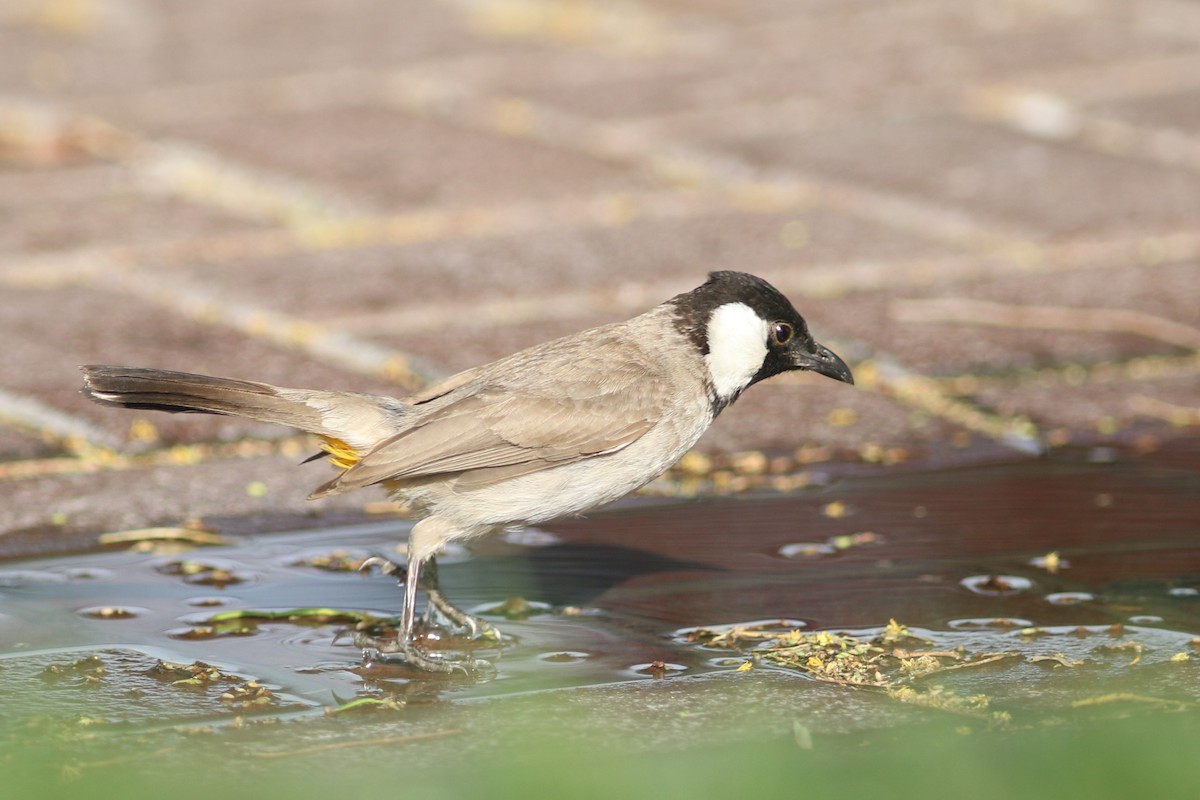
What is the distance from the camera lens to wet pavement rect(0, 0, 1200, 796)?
378 centimetres

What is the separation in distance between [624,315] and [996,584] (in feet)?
7.21

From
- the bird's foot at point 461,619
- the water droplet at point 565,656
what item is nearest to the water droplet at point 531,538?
the bird's foot at point 461,619

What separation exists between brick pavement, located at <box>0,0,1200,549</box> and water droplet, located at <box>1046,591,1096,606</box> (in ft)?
3.47

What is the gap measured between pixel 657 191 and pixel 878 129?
1.26m

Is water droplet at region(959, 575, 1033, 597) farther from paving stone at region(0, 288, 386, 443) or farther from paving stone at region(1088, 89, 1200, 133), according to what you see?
paving stone at region(1088, 89, 1200, 133)

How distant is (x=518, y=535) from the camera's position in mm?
4727

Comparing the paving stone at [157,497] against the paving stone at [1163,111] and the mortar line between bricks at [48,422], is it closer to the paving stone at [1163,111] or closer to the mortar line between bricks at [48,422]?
the mortar line between bricks at [48,422]

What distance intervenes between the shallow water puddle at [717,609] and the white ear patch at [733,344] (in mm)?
398

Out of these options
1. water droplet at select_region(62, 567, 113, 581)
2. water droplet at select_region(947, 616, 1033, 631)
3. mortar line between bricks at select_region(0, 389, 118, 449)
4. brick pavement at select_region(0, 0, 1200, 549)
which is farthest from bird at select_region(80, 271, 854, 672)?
mortar line between bricks at select_region(0, 389, 118, 449)

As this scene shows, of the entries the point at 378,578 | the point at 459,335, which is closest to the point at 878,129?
the point at 459,335

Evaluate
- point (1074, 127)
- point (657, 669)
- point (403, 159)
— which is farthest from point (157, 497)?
point (1074, 127)

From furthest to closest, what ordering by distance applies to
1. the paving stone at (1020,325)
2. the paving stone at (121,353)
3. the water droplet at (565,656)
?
the paving stone at (1020,325), the paving stone at (121,353), the water droplet at (565,656)

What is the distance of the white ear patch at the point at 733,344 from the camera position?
442 cm

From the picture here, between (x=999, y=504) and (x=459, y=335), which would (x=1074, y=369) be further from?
(x=459, y=335)
